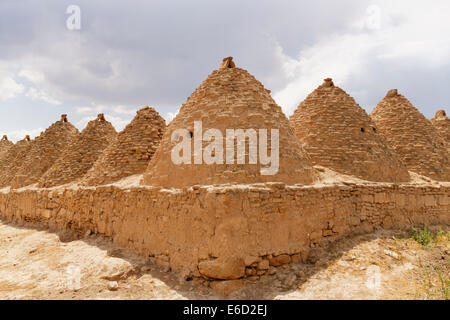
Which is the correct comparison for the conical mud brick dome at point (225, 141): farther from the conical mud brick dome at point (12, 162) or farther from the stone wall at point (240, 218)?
the conical mud brick dome at point (12, 162)

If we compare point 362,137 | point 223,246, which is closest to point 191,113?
point 223,246

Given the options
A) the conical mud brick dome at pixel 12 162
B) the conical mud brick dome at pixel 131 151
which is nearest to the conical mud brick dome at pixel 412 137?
the conical mud brick dome at pixel 131 151

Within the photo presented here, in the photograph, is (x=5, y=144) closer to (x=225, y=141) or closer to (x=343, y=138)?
(x=225, y=141)

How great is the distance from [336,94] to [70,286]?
9.72 meters

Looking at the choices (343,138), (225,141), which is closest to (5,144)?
(225,141)

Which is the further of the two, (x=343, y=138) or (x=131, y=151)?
(x=131, y=151)

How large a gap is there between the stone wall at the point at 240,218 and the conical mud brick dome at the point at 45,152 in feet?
21.4

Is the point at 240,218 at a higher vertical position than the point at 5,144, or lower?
lower

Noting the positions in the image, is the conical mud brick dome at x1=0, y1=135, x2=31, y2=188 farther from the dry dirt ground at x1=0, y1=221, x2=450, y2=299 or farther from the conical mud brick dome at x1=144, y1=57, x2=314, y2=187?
the conical mud brick dome at x1=144, y1=57, x2=314, y2=187

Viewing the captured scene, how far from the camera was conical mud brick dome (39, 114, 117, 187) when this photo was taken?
420 inches

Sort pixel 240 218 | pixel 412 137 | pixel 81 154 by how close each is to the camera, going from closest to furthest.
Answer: pixel 240 218 → pixel 412 137 → pixel 81 154

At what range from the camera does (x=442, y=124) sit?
50.1 ft

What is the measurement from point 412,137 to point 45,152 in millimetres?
17259

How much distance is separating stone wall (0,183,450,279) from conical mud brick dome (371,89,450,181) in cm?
216
